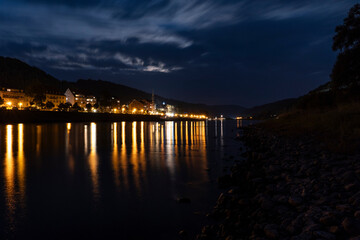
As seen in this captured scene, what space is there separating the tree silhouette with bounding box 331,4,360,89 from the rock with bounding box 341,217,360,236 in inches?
1189

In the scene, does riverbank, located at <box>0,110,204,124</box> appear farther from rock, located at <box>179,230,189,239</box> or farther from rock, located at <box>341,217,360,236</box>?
rock, located at <box>341,217,360,236</box>

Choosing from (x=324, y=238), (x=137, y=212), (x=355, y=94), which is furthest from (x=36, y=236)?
(x=355, y=94)

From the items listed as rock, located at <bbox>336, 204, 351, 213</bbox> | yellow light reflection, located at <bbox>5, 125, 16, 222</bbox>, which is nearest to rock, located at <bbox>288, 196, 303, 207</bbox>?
rock, located at <bbox>336, 204, 351, 213</bbox>

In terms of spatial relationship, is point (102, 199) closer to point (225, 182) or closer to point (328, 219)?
point (225, 182)

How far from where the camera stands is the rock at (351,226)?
17.3ft

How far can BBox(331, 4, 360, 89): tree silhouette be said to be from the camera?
2906 cm

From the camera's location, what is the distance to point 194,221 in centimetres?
883

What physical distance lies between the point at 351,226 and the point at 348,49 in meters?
31.5

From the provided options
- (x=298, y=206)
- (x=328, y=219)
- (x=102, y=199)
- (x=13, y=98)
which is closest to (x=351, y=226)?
(x=328, y=219)

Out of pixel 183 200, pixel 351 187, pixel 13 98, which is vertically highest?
pixel 13 98

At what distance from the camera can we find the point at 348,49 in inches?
1177

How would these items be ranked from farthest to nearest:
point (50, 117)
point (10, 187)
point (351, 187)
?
point (50, 117) < point (10, 187) < point (351, 187)

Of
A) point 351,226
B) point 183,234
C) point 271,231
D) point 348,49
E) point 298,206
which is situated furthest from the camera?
point 348,49

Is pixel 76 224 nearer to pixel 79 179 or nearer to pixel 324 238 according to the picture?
pixel 79 179
